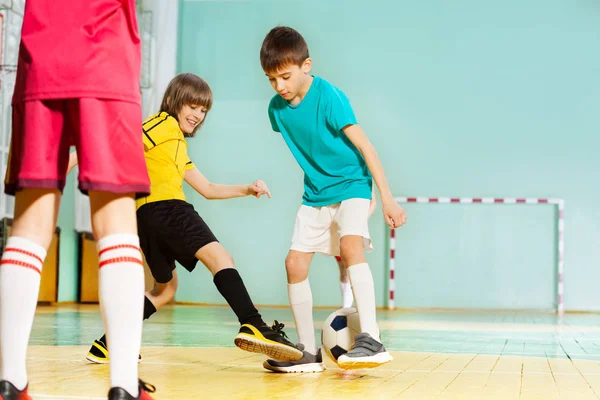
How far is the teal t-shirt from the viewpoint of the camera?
3.06 m

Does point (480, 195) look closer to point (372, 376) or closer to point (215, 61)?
point (215, 61)

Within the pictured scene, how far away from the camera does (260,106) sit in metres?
9.50

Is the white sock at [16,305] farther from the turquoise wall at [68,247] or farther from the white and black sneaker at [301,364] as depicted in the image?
the turquoise wall at [68,247]

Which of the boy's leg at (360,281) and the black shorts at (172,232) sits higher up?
the black shorts at (172,232)

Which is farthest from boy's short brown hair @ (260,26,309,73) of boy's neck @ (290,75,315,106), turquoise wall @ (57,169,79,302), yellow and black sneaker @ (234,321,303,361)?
turquoise wall @ (57,169,79,302)

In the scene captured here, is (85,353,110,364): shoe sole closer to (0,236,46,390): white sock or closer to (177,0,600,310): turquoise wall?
(0,236,46,390): white sock

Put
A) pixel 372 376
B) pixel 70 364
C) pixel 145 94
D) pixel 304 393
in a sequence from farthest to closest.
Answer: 1. pixel 145 94
2. pixel 70 364
3. pixel 372 376
4. pixel 304 393

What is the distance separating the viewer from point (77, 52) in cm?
173

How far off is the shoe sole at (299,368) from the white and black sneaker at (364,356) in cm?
32

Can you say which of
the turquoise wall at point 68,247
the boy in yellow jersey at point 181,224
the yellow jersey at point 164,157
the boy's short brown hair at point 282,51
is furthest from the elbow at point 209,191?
the turquoise wall at point 68,247

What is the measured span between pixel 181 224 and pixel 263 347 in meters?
0.61

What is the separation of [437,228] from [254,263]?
2.10 metres

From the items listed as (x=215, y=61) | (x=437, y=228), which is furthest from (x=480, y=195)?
(x=215, y=61)

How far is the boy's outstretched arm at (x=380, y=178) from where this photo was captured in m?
2.82
